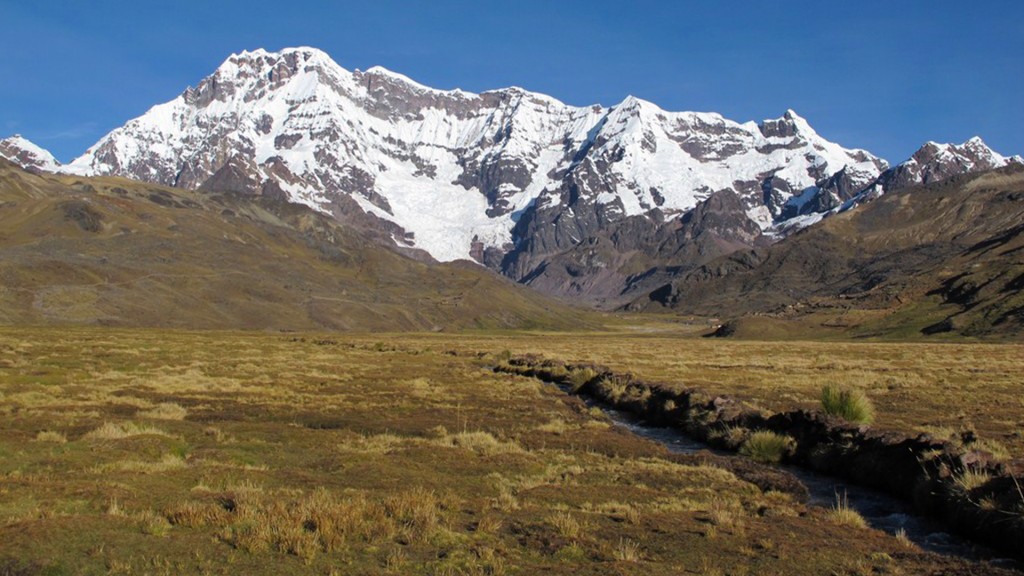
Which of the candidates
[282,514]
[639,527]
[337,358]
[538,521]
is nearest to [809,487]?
[639,527]

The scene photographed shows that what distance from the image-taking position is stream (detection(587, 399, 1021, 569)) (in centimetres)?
1380

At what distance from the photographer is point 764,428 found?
26219 mm

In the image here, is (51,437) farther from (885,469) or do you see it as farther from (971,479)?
(971,479)

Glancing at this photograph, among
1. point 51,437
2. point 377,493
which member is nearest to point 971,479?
point 377,493

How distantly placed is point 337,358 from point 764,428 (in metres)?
53.1

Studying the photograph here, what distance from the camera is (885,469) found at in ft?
64.0

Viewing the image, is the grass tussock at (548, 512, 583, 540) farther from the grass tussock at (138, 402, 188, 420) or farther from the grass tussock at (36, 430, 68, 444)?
the grass tussock at (138, 402, 188, 420)

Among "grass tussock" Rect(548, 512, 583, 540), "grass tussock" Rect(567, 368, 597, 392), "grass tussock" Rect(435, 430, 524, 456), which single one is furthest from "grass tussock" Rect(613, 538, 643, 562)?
"grass tussock" Rect(567, 368, 597, 392)

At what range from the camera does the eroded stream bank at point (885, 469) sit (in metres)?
14.5

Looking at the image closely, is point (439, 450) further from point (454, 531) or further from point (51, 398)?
point (51, 398)

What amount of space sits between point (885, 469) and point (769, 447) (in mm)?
4459

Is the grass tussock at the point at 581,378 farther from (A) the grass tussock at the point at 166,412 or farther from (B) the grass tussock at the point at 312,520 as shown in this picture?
(B) the grass tussock at the point at 312,520

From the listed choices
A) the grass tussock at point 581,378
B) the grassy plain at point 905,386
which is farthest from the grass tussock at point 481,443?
the grass tussock at point 581,378

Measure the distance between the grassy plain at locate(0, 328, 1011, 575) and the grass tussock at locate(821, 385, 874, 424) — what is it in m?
3.14
